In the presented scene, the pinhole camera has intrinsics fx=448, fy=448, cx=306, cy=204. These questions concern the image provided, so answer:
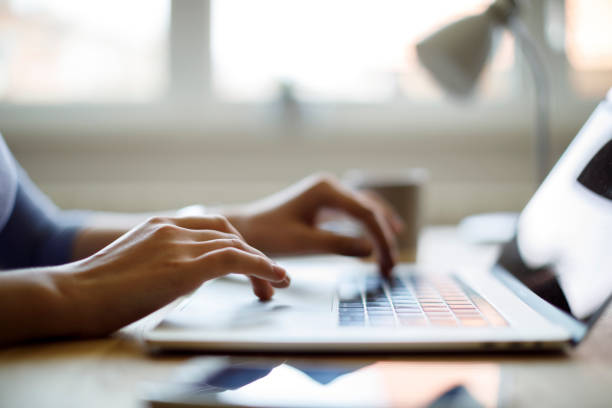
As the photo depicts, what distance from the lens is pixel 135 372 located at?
291mm

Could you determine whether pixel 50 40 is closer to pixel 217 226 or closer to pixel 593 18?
pixel 217 226

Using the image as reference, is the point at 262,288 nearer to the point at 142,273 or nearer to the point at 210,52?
the point at 142,273

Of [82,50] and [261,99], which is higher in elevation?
[82,50]

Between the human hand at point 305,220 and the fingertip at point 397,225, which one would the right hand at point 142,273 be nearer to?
the human hand at point 305,220

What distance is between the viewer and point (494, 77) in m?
1.39

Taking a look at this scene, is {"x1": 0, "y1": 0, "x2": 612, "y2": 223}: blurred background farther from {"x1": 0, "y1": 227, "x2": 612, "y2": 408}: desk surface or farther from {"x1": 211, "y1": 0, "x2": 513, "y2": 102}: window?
{"x1": 0, "y1": 227, "x2": 612, "y2": 408}: desk surface

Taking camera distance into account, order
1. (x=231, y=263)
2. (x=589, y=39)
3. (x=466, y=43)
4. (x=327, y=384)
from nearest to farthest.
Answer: (x=327, y=384), (x=231, y=263), (x=466, y=43), (x=589, y=39)

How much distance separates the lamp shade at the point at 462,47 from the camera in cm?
85

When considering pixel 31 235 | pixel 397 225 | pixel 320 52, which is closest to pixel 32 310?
pixel 31 235

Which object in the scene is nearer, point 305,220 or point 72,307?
point 72,307

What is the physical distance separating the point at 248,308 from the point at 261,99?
1049 mm

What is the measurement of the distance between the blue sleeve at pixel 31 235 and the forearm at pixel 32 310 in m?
0.14

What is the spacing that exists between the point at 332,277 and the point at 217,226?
0.20m

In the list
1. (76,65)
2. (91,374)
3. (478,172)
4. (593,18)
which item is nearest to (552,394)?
(91,374)
